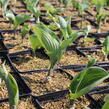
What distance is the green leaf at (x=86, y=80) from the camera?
165 centimetres

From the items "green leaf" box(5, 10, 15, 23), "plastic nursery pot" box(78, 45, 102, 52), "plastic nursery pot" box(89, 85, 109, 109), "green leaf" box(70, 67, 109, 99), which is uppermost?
"green leaf" box(5, 10, 15, 23)

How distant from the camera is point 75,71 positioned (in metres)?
2.58

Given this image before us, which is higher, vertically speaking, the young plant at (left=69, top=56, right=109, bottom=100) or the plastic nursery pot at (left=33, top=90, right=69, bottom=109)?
the young plant at (left=69, top=56, right=109, bottom=100)

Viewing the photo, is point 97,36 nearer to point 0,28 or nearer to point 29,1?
point 29,1

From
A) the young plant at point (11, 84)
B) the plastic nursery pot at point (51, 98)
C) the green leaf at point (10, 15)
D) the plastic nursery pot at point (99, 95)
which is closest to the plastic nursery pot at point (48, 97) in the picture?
the plastic nursery pot at point (51, 98)

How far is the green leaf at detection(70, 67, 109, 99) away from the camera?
5.42 ft

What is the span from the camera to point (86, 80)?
1.75m

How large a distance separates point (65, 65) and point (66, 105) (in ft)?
2.11

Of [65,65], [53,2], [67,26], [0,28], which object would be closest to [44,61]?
[65,65]

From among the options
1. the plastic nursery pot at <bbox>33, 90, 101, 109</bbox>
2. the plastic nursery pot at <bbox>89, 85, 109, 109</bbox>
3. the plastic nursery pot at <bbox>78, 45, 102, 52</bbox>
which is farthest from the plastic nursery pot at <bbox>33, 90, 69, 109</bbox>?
the plastic nursery pot at <bbox>78, 45, 102, 52</bbox>

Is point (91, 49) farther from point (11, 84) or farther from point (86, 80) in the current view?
point (11, 84)

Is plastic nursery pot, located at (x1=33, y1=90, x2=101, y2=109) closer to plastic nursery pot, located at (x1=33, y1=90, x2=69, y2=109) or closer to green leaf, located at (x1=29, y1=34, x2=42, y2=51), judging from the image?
plastic nursery pot, located at (x1=33, y1=90, x2=69, y2=109)

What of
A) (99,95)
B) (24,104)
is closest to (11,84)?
(24,104)

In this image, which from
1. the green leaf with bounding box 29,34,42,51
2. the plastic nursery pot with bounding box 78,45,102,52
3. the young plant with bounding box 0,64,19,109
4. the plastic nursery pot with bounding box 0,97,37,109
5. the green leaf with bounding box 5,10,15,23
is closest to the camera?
the young plant with bounding box 0,64,19,109
